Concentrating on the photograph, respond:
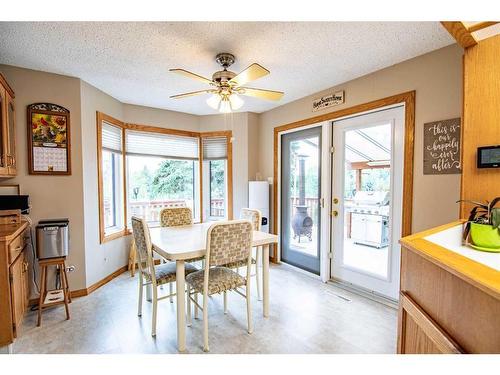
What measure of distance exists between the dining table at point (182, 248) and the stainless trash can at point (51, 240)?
0.82 metres

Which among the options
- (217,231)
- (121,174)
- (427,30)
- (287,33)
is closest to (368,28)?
(427,30)

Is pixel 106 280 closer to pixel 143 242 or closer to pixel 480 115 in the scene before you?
pixel 143 242

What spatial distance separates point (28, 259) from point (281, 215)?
308cm

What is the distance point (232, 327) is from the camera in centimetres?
223

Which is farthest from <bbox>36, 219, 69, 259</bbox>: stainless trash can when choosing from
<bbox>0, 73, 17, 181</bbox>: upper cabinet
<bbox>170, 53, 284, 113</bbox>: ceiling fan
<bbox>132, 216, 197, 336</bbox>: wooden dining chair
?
<bbox>170, 53, 284, 113</bbox>: ceiling fan

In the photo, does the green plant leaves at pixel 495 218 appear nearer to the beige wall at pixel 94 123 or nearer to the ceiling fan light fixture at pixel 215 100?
the beige wall at pixel 94 123

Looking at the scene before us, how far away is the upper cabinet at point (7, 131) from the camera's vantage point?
6.98 ft

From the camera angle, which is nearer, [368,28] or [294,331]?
[368,28]

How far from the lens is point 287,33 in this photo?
74.7 inches

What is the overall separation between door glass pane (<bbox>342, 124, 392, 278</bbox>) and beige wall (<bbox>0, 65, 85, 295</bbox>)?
10.1 feet

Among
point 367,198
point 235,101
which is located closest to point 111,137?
point 235,101

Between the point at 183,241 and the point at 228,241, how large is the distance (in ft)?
1.61

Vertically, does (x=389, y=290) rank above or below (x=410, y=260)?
below

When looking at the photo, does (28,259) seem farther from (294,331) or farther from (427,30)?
(427,30)
